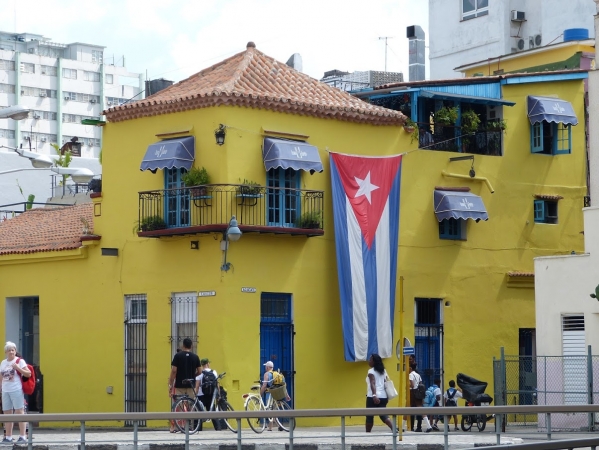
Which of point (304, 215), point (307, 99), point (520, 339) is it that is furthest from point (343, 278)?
point (520, 339)

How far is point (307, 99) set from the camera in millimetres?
35375

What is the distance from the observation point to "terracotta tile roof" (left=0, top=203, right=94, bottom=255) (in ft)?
125

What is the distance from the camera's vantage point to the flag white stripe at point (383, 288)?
36000mm

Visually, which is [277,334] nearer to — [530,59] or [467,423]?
[467,423]

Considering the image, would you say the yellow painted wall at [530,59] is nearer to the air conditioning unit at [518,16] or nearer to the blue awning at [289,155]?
the air conditioning unit at [518,16]

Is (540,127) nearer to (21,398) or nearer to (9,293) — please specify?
(9,293)

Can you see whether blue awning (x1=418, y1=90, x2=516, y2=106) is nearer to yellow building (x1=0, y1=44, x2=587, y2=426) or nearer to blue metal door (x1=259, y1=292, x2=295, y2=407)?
yellow building (x1=0, y1=44, x2=587, y2=426)

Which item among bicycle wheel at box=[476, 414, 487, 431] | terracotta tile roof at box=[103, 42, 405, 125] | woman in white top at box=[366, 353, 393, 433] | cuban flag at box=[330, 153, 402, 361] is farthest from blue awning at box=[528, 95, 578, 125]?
woman in white top at box=[366, 353, 393, 433]

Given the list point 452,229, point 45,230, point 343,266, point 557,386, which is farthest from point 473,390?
point 45,230

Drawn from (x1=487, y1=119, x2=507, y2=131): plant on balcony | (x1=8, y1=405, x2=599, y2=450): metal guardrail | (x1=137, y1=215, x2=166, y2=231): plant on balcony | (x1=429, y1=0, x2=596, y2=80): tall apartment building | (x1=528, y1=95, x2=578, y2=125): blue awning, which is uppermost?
(x1=429, y1=0, x2=596, y2=80): tall apartment building

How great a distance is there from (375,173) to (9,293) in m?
10.8

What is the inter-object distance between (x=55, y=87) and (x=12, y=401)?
112m

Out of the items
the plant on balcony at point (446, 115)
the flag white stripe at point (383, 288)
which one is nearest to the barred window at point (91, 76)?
the plant on balcony at point (446, 115)

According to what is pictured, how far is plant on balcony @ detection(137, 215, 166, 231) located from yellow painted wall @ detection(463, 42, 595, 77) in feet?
61.1
